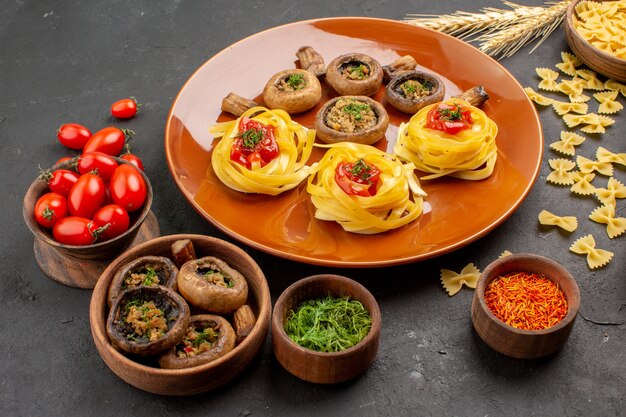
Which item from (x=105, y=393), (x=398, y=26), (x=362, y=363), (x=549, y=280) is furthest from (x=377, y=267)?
(x=398, y=26)

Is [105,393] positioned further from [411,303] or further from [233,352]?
[411,303]

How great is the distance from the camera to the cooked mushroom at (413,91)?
26.1 feet

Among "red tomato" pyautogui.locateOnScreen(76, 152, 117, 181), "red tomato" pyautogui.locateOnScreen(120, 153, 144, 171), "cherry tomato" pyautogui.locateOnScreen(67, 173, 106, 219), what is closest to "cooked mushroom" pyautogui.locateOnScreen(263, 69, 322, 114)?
"red tomato" pyautogui.locateOnScreen(120, 153, 144, 171)

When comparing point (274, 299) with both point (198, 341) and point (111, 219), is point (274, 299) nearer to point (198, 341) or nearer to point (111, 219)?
point (198, 341)

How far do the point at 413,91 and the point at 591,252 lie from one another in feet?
7.93

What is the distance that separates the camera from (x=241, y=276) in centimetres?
620

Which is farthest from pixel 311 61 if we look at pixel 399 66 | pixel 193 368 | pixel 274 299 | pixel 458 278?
pixel 193 368

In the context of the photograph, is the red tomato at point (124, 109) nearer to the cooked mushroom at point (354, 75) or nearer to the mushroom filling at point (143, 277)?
the cooked mushroom at point (354, 75)

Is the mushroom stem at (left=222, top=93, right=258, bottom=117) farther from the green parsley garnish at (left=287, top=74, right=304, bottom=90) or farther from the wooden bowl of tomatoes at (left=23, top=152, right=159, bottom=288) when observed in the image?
the wooden bowl of tomatoes at (left=23, top=152, right=159, bottom=288)

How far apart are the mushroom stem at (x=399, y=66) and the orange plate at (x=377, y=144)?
19 cm

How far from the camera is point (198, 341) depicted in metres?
5.86

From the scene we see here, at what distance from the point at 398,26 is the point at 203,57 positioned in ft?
7.61

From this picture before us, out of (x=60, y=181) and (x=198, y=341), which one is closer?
(x=198, y=341)

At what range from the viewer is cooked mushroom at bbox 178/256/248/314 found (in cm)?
597
